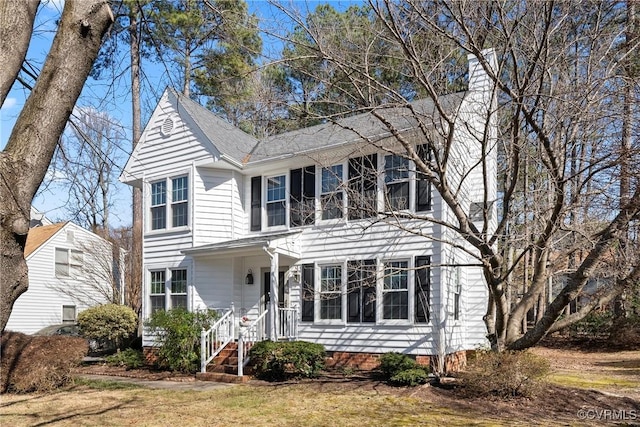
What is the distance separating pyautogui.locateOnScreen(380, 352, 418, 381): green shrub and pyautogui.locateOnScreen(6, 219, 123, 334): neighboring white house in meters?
15.6

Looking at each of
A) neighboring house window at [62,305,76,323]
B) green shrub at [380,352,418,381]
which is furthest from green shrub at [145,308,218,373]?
→ neighboring house window at [62,305,76,323]

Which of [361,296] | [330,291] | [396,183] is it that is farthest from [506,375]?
[396,183]

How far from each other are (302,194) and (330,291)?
2.74 meters

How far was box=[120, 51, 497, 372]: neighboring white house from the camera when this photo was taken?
12.5m

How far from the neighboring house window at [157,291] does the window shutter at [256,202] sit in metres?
3.08

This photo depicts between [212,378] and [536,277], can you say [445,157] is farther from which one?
[212,378]

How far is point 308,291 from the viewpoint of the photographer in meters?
14.0

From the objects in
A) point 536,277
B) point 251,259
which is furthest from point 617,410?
point 251,259

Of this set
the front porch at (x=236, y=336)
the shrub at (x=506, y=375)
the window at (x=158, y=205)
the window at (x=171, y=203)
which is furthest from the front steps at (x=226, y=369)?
the shrub at (x=506, y=375)

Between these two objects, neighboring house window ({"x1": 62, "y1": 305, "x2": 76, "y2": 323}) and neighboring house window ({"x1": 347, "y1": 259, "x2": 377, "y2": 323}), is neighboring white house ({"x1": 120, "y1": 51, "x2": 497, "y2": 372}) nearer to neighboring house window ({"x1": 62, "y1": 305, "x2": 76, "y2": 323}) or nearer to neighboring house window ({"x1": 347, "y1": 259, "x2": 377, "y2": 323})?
neighboring house window ({"x1": 347, "y1": 259, "x2": 377, "y2": 323})

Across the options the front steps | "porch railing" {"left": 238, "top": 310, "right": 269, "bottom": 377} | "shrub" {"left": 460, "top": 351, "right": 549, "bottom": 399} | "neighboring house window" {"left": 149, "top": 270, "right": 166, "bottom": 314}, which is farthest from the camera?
"neighboring house window" {"left": 149, "top": 270, "right": 166, "bottom": 314}

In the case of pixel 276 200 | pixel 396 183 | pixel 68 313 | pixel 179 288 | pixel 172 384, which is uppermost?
pixel 396 183

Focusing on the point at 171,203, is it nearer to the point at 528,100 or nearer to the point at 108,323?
the point at 108,323

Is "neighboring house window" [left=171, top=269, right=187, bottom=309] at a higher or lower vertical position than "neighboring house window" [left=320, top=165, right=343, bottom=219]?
lower
